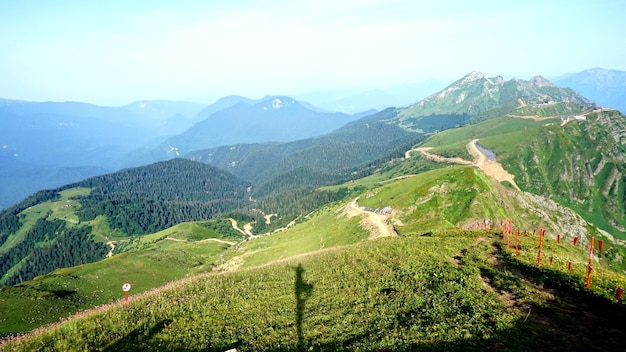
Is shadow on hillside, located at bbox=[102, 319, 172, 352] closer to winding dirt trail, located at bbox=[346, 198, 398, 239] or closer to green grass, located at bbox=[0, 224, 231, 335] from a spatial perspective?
green grass, located at bbox=[0, 224, 231, 335]

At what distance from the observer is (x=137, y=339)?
25875mm

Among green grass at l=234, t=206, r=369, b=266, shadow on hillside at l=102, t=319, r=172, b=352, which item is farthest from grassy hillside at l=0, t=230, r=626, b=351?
green grass at l=234, t=206, r=369, b=266

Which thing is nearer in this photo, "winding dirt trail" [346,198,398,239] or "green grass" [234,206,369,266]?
"winding dirt trail" [346,198,398,239]

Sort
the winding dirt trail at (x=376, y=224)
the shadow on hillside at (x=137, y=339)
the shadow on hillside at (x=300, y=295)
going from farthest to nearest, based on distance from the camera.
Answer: the winding dirt trail at (x=376, y=224)
the shadow on hillside at (x=300, y=295)
the shadow on hillside at (x=137, y=339)

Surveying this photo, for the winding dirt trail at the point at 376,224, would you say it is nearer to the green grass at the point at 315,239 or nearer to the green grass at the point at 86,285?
the green grass at the point at 315,239

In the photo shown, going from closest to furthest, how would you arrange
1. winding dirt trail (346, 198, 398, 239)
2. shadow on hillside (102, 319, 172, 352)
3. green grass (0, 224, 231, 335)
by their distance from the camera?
1. shadow on hillside (102, 319, 172, 352)
2. green grass (0, 224, 231, 335)
3. winding dirt trail (346, 198, 398, 239)

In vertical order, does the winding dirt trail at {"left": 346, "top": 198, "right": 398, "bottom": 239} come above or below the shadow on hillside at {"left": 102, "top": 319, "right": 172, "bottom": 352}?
below

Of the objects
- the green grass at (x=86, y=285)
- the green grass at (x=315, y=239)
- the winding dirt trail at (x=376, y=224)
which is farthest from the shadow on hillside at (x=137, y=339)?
the green grass at (x=315, y=239)

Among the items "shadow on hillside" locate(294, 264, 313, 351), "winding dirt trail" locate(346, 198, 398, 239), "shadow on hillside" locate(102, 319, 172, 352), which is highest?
"shadow on hillside" locate(102, 319, 172, 352)

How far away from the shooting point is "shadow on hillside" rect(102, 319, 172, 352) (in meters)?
24.6

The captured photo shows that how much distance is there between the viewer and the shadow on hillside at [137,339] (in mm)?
24641

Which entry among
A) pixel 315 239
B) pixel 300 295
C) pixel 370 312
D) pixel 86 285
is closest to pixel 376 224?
pixel 315 239

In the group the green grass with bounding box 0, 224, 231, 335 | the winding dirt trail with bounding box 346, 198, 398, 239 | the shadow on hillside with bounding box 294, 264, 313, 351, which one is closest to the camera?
the shadow on hillside with bounding box 294, 264, 313, 351

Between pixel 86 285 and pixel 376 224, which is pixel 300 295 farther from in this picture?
pixel 86 285
